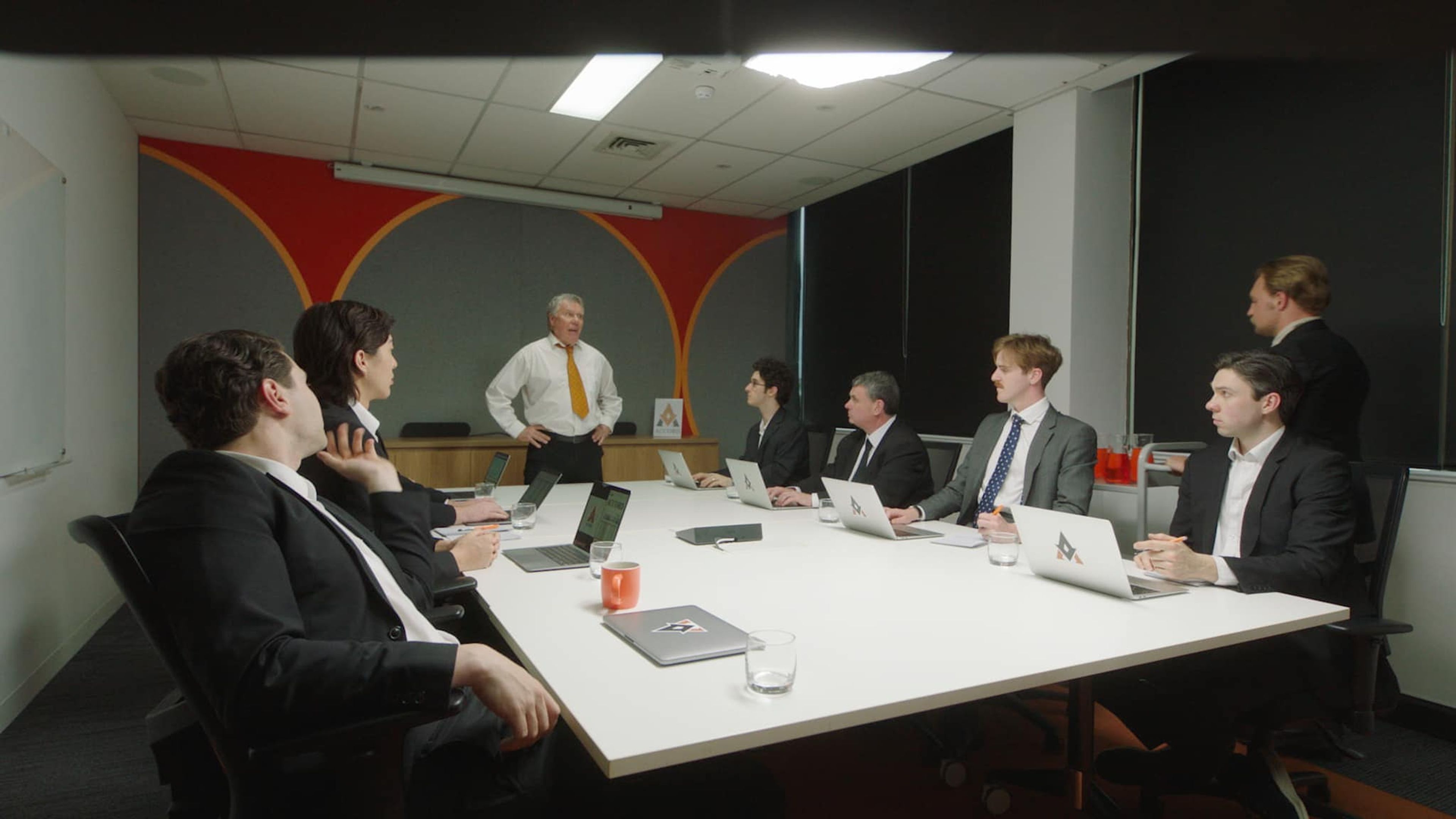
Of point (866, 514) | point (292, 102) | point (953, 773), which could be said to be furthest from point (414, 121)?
point (953, 773)

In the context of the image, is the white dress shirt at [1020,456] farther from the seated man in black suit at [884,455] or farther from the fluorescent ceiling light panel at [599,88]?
the fluorescent ceiling light panel at [599,88]

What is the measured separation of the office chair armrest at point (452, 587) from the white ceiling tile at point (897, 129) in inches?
125

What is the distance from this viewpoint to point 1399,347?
3006mm

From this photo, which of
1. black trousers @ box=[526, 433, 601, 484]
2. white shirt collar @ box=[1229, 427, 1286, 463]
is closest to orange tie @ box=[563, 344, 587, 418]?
black trousers @ box=[526, 433, 601, 484]

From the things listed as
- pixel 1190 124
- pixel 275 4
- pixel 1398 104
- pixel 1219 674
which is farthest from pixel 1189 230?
pixel 275 4

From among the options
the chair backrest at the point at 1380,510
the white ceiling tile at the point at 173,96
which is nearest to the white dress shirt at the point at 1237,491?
the chair backrest at the point at 1380,510

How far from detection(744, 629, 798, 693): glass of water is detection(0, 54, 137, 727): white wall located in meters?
2.77

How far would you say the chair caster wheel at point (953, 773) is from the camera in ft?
7.66

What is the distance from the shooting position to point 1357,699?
1.84m

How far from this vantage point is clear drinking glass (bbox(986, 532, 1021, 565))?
2.16 m

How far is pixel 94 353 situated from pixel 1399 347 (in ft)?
18.0

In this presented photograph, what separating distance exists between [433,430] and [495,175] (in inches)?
68.2

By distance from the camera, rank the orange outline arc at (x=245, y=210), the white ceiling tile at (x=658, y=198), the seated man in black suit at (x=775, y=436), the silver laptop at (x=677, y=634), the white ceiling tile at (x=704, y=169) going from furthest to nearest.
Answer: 1. the white ceiling tile at (x=658, y=198)
2. the white ceiling tile at (x=704, y=169)
3. the orange outline arc at (x=245, y=210)
4. the seated man in black suit at (x=775, y=436)
5. the silver laptop at (x=677, y=634)

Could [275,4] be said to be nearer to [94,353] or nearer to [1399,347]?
[1399,347]
